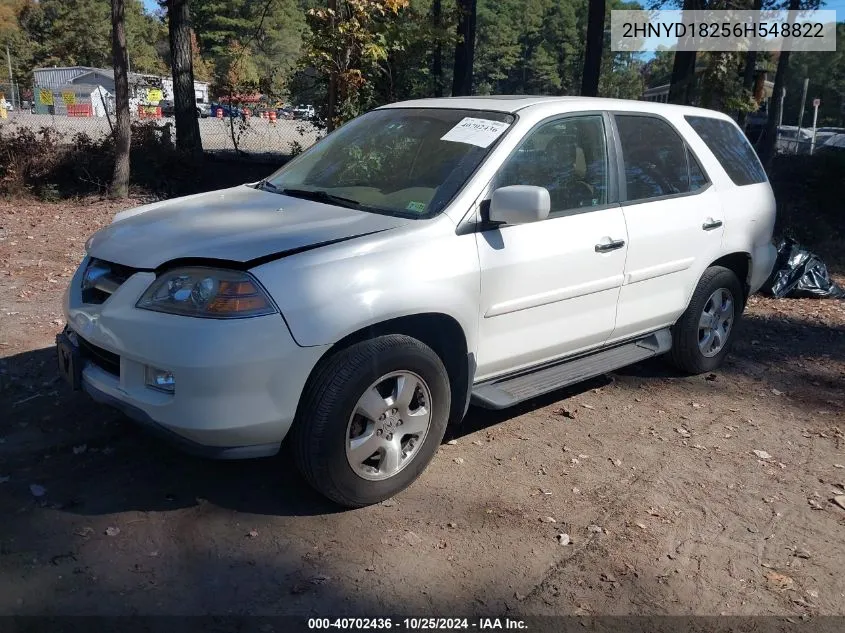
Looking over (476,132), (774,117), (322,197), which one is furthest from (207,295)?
(774,117)

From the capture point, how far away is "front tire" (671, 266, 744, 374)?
525 cm

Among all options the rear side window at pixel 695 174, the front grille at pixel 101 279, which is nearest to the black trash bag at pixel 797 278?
the rear side window at pixel 695 174

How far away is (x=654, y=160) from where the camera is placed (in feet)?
16.1

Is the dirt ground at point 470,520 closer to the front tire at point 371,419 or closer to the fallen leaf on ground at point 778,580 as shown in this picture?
the fallen leaf on ground at point 778,580

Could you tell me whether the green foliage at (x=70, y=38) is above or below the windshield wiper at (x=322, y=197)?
above

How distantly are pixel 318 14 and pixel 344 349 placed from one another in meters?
6.38

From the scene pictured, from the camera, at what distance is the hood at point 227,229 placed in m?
3.27

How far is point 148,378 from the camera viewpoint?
3.20m

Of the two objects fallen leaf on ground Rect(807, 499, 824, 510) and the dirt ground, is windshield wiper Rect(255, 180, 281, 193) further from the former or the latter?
fallen leaf on ground Rect(807, 499, 824, 510)

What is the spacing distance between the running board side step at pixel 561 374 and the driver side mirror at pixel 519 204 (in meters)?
0.90

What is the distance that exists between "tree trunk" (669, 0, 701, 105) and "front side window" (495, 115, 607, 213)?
9.40m

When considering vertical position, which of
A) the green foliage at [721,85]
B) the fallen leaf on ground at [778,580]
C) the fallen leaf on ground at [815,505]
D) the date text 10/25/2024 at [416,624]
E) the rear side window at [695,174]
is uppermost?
the green foliage at [721,85]

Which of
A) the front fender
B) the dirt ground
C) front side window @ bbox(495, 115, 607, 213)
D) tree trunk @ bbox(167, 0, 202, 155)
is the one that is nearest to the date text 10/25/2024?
the dirt ground

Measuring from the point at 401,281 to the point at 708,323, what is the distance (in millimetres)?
2986
